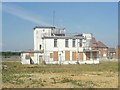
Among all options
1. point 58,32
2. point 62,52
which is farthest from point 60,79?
point 58,32

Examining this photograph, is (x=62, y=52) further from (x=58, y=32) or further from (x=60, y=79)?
(x=60, y=79)

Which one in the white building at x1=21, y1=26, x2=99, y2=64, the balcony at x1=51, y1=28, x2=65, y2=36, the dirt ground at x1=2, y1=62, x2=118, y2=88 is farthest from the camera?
the balcony at x1=51, y1=28, x2=65, y2=36

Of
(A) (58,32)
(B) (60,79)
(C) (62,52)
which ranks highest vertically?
(A) (58,32)

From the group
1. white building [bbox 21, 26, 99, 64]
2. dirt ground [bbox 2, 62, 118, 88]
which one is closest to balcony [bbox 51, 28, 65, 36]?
white building [bbox 21, 26, 99, 64]

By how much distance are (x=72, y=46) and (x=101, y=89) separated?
1257 inches

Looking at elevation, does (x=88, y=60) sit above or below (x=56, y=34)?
below

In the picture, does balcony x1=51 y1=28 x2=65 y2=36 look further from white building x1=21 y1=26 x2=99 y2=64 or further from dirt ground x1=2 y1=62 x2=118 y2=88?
dirt ground x1=2 y1=62 x2=118 y2=88

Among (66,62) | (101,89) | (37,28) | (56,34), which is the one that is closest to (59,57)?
(66,62)

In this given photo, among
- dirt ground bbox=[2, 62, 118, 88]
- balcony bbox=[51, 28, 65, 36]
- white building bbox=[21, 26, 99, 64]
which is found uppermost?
balcony bbox=[51, 28, 65, 36]

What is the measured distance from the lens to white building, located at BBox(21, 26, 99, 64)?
43.8 meters

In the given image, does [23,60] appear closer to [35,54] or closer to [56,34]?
[35,54]

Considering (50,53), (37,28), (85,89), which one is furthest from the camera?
(37,28)

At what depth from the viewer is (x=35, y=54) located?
45438 millimetres

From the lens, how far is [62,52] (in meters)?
44.1
